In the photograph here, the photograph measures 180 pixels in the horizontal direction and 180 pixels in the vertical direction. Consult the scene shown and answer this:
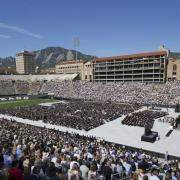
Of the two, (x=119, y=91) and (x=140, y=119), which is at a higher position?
(x=119, y=91)

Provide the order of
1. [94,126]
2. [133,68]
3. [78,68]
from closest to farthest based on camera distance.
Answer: [94,126] → [133,68] → [78,68]

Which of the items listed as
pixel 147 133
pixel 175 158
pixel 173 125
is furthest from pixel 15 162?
pixel 173 125

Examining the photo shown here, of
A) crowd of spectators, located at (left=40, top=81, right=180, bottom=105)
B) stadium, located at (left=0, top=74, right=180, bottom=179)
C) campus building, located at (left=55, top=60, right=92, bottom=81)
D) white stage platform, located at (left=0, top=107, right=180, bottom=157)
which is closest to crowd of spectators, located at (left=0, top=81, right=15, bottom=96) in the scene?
stadium, located at (left=0, top=74, right=180, bottom=179)

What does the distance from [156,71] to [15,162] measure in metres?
72.4

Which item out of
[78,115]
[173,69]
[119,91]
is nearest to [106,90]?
[119,91]

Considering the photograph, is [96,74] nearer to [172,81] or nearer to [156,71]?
[156,71]

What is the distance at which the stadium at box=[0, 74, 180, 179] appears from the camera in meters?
13.0

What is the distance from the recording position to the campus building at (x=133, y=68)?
76.1m

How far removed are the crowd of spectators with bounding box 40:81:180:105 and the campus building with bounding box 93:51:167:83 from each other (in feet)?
14.4

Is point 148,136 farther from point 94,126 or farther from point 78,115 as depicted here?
point 78,115

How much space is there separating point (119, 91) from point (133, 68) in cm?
1176

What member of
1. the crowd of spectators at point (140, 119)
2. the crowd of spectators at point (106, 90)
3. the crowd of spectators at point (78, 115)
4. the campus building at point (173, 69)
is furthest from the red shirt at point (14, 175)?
the campus building at point (173, 69)

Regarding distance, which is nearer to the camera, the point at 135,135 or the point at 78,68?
the point at 135,135

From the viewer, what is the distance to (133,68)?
81688mm
